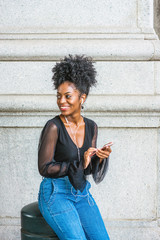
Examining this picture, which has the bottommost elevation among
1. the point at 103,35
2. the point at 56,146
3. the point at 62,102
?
the point at 56,146

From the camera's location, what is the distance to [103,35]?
3938 mm

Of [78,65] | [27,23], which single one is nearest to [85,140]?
[78,65]

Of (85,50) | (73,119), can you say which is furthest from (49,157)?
(85,50)

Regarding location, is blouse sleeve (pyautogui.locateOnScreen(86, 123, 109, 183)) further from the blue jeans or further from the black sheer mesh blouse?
the blue jeans

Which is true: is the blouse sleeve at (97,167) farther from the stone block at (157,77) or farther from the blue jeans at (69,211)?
the stone block at (157,77)

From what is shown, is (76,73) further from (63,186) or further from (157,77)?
(157,77)

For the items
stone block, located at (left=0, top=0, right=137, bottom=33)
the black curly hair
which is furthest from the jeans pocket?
stone block, located at (left=0, top=0, right=137, bottom=33)

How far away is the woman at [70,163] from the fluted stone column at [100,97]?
1.23 metres

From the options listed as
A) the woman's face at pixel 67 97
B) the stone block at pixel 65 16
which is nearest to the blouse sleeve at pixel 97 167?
the woman's face at pixel 67 97

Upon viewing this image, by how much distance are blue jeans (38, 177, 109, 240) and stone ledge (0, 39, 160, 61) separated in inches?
69.8

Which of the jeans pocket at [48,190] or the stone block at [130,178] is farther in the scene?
the stone block at [130,178]

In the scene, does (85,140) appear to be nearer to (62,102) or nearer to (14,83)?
(62,102)

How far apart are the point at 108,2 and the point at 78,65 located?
1.73m

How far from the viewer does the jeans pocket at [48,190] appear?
2.43 m
